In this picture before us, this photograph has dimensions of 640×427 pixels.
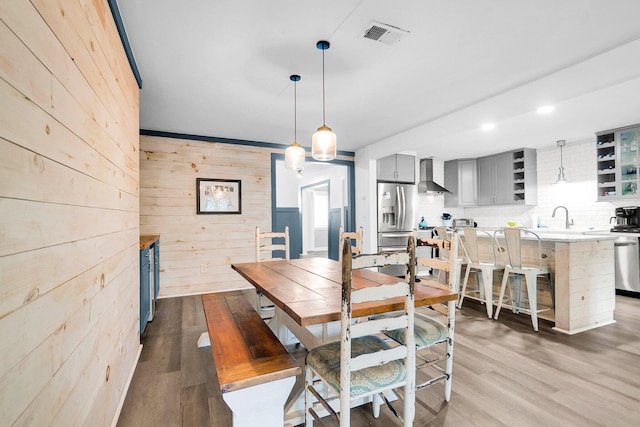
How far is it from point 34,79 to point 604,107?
5.27 metres

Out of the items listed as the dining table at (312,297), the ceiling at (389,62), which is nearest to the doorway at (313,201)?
the ceiling at (389,62)

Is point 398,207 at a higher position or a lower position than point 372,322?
higher

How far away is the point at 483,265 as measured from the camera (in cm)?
368

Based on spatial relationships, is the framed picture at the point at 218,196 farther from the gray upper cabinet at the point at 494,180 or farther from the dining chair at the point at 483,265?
the gray upper cabinet at the point at 494,180

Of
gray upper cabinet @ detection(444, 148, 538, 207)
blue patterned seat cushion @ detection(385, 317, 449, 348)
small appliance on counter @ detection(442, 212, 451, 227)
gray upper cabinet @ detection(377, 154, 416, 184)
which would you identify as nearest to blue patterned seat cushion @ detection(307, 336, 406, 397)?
blue patterned seat cushion @ detection(385, 317, 449, 348)

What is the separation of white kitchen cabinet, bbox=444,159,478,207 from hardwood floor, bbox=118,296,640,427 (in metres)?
3.98

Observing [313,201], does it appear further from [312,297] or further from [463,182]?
[312,297]

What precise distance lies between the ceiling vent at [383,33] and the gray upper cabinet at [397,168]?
11.8 feet

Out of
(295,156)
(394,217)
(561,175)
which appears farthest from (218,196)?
(561,175)

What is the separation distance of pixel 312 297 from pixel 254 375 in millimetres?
461

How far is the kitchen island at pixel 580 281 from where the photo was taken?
3.08m

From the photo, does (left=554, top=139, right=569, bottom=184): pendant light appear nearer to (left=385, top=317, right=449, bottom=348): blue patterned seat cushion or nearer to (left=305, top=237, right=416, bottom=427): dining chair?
(left=385, top=317, right=449, bottom=348): blue patterned seat cushion

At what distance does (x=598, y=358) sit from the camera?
8.25ft

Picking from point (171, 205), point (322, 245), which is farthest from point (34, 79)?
point (322, 245)
